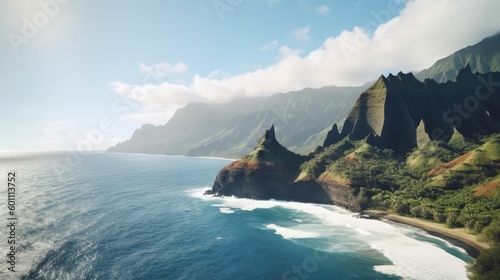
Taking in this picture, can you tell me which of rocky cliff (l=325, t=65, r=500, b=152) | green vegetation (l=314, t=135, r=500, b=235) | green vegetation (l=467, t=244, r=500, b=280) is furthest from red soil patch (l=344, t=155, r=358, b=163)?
green vegetation (l=467, t=244, r=500, b=280)

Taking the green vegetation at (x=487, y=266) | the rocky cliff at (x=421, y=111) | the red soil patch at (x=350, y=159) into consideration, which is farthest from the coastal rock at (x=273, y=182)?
the green vegetation at (x=487, y=266)

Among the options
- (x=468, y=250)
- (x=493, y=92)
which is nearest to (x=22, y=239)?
(x=468, y=250)

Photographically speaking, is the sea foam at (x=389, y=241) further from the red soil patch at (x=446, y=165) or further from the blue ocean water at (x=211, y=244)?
the red soil patch at (x=446, y=165)

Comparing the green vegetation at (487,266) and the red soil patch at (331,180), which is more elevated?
the red soil patch at (331,180)

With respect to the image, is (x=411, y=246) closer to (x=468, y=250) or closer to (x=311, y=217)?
(x=468, y=250)

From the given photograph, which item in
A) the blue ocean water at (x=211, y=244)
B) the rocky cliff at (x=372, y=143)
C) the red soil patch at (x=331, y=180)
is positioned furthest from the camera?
the rocky cliff at (x=372, y=143)

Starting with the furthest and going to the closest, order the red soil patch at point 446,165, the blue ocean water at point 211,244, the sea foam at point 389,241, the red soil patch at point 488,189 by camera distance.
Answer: the red soil patch at point 446,165 < the red soil patch at point 488,189 < the sea foam at point 389,241 < the blue ocean water at point 211,244

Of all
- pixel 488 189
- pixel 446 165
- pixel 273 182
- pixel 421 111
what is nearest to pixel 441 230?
pixel 488 189

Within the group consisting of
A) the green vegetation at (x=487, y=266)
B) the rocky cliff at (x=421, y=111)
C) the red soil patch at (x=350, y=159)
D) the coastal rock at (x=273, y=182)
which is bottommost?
the green vegetation at (x=487, y=266)
